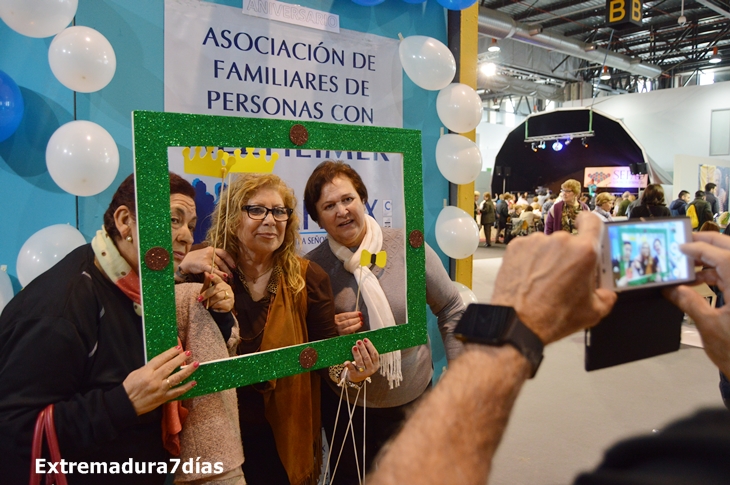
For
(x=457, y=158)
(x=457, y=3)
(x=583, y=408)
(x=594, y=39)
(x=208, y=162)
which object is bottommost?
(x=583, y=408)

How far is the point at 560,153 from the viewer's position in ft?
55.4

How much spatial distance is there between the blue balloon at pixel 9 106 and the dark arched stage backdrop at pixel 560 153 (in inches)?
521

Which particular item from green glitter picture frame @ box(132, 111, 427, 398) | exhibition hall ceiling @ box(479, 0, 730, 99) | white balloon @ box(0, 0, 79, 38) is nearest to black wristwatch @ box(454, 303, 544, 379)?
green glitter picture frame @ box(132, 111, 427, 398)

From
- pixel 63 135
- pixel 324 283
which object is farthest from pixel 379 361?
pixel 63 135

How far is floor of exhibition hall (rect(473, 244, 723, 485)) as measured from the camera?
2.65m

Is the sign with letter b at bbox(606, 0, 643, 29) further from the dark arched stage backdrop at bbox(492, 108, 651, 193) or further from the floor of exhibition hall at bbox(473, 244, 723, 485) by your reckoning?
the dark arched stage backdrop at bbox(492, 108, 651, 193)

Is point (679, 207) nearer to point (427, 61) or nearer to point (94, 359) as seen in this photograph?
point (427, 61)

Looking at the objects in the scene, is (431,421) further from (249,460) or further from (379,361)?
(249,460)

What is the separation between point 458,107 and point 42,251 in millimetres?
1724

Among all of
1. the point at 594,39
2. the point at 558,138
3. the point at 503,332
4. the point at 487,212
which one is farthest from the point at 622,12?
the point at 558,138

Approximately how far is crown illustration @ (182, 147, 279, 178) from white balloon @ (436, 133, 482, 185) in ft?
3.80

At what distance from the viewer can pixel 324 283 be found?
57.1 inches

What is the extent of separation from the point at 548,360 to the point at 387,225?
3.41 metres

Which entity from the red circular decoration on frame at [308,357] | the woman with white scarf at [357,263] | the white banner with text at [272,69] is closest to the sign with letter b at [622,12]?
the white banner with text at [272,69]
